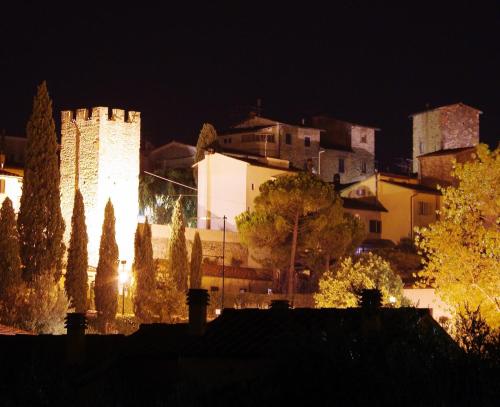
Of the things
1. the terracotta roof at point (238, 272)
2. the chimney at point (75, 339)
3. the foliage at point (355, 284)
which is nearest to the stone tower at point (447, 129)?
the terracotta roof at point (238, 272)

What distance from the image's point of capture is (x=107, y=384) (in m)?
21.7

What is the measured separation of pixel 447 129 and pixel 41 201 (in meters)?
51.6

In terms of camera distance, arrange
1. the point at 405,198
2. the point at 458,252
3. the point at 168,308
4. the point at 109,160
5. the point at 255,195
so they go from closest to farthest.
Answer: the point at 458,252 → the point at 168,308 → the point at 109,160 → the point at 255,195 → the point at 405,198

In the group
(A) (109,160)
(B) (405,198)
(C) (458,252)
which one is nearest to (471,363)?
(C) (458,252)

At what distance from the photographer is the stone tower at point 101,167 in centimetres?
5997

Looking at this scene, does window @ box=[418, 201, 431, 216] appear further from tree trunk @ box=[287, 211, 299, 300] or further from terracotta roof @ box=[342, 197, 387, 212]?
tree trunk @ box=[287, 211, 299, 300]

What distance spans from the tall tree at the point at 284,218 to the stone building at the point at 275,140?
72.9ft

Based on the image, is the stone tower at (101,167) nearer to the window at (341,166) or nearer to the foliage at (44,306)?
the foliage at (44,306)

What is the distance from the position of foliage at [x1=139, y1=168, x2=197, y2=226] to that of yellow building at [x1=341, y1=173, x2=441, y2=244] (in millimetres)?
11808

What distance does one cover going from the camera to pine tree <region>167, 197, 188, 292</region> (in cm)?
5850

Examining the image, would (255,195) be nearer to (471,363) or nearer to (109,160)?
(109,160)

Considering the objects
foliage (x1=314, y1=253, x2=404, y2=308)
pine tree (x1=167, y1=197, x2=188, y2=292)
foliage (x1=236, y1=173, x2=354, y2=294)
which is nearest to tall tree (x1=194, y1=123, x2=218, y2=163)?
foliage (x1=236, y1=173, x2=354, y2=294)

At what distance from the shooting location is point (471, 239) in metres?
32.5

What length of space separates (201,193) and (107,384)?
5113 centimetres
